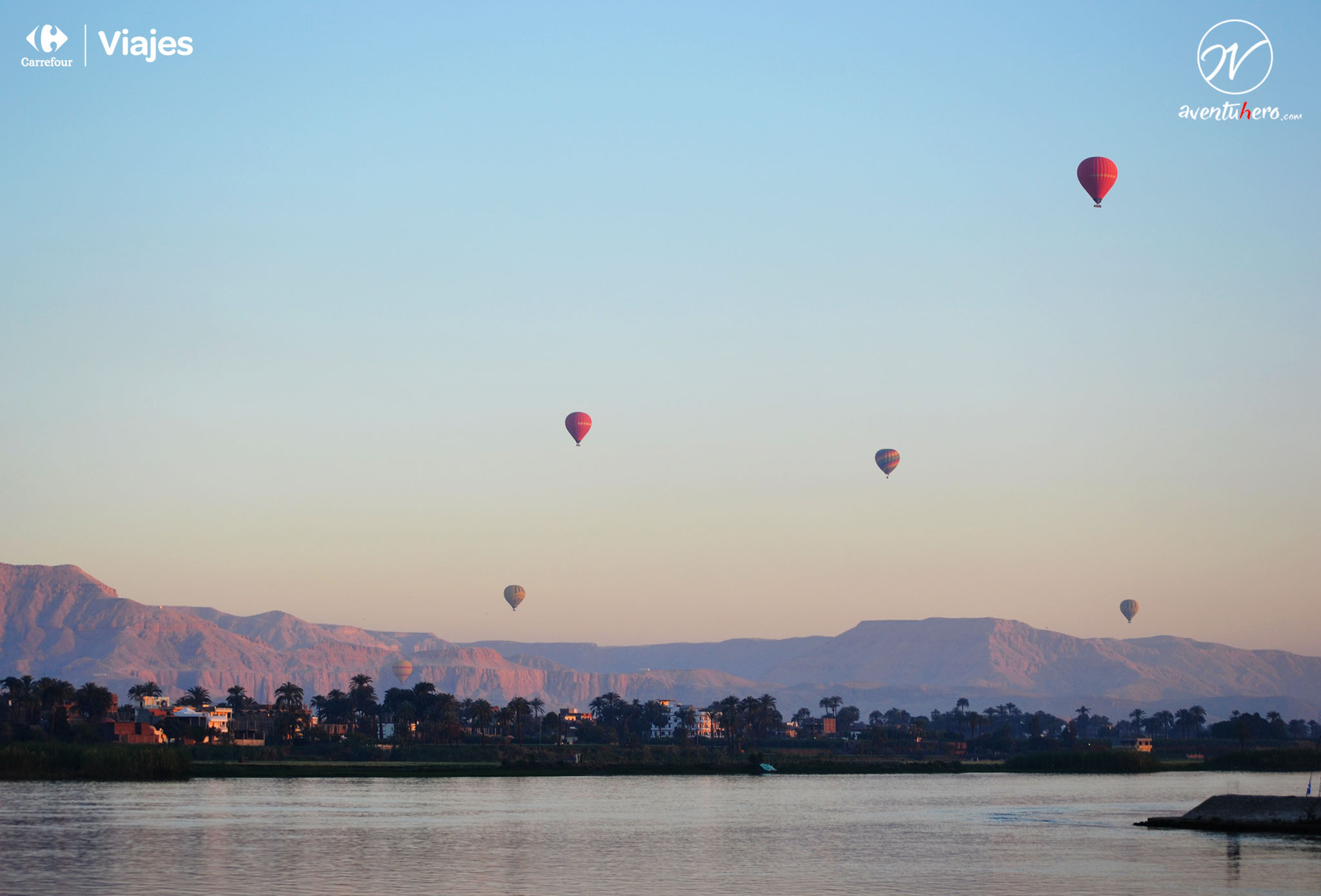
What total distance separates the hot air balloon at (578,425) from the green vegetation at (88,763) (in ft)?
191

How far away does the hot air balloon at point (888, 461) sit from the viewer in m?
177

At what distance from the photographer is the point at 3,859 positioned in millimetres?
78812

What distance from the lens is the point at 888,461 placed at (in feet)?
581

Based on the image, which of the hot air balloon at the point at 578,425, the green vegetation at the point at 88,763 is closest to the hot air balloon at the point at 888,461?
the hot air balloon at the point at 578,425

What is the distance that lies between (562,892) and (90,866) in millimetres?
25675

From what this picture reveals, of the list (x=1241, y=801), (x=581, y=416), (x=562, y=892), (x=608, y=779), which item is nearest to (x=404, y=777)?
(x=608, y=779)

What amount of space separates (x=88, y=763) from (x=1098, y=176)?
396 ft

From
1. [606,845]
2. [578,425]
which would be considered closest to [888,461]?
[578,425]

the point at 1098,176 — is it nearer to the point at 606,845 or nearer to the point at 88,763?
the point at 606,845

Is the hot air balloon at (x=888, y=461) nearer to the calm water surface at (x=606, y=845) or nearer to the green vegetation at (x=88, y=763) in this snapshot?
the calm water surface at (x=606, y=845)

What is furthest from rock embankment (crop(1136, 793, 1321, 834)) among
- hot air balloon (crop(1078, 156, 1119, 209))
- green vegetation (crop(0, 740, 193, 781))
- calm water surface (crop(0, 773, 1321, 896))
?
green vegetation (crop(0, 740, 193, 781))

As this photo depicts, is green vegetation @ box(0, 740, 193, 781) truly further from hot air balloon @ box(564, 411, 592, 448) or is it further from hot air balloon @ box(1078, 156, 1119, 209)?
hot air balloon @ box(1078, 156, 1119, 209)

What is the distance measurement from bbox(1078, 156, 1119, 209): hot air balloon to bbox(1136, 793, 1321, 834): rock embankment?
47.6m

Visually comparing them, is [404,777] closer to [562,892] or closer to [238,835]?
[238,835]
